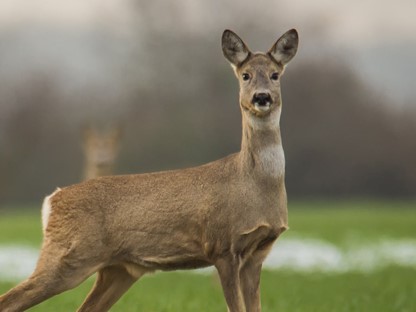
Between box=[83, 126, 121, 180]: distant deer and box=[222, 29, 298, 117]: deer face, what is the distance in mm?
11427

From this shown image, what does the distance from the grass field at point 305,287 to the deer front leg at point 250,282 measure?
8.45ft

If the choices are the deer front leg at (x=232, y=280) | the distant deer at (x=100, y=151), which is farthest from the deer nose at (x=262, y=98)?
the distant deer at (x=100, y=151)

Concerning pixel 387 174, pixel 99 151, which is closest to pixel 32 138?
pixel 387 174

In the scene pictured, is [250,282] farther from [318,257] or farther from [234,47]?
[318,257]

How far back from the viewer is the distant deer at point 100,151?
21.4m

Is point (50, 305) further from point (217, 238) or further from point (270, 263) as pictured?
point (270, 263)

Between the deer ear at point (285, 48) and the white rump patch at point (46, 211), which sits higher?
the deer ear at point (285, 48)

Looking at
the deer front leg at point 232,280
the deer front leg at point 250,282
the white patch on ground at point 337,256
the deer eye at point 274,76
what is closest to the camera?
the deer front leg at point 232,280

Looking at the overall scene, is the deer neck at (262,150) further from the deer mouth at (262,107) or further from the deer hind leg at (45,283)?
the deer hind leg at (45,283)

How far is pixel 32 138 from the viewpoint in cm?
4575

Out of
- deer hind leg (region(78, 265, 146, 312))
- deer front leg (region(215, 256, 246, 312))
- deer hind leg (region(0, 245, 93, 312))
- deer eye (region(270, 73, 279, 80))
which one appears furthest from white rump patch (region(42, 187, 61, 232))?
deer eye (region(270, 73, 279, 80))

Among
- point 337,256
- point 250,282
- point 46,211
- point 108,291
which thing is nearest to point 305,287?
point 337,256

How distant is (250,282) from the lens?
8.97 metres

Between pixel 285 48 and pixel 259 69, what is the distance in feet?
1.44
